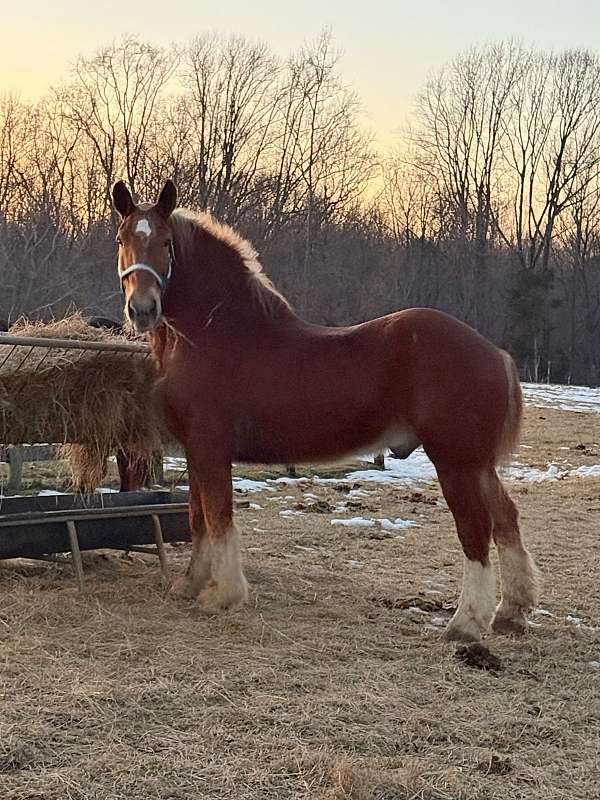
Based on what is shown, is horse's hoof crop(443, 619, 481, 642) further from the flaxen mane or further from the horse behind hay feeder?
the horse behind hay feeder

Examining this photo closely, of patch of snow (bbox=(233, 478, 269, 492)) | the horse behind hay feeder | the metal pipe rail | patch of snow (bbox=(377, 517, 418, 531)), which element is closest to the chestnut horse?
the metal pipe rail

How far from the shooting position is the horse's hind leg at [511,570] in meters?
4.55

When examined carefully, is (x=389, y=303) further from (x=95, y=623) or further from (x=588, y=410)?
(x=95, y=623)

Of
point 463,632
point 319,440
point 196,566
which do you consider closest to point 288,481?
point 196,566

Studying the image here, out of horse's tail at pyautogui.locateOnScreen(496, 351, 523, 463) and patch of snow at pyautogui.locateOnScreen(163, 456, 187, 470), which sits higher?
horse's tail at pyautogui.locateOnScreen(496, 351, 523, 463)

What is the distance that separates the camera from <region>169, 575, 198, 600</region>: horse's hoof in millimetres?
5047

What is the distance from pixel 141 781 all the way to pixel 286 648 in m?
1.56

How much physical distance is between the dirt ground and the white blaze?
219 centimetres

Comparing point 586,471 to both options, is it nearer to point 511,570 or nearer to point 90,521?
point 511,570

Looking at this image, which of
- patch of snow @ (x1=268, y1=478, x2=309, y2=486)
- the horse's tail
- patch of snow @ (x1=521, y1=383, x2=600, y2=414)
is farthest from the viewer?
patch of snow @ (x1=521, y1=383, x2=600, y2=414)

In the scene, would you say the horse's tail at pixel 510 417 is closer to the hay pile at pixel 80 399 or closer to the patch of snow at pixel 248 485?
the hay pile at pixel 80 399

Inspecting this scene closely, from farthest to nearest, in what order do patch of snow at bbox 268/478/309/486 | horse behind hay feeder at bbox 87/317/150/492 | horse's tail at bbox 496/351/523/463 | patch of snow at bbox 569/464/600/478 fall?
patch of snow at bbox 569/464/600/478, patch of snow at bbox 268/478/309/486, horse behind hay feeder at bbox 87/317/150/492, horse's tail at bbox 496/351/523/463

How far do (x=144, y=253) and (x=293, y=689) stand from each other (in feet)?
8.29

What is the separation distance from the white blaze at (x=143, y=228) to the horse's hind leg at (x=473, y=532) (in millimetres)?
2146
